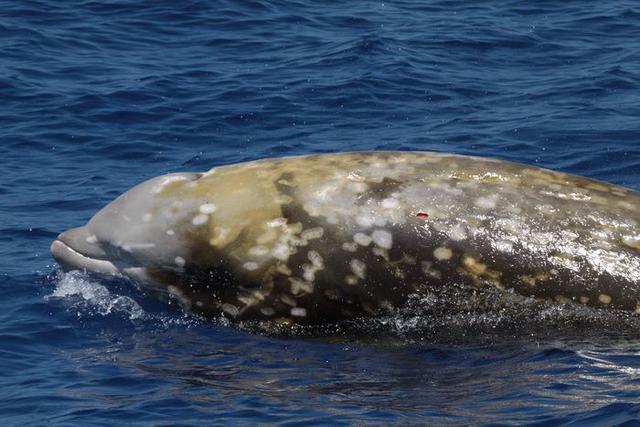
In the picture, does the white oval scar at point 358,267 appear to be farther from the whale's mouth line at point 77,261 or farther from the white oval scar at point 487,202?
the whale's mouth line at point 77,261

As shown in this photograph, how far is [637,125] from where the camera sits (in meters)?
20.0

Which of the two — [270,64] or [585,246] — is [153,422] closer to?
[585,246]

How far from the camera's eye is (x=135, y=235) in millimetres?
12602

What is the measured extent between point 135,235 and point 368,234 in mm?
2080

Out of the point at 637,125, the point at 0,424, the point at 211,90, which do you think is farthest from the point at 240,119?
the point at 0,424

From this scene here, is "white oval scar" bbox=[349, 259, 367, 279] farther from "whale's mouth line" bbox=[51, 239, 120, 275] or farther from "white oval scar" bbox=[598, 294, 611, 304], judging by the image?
"whale's mouth line" bbox=[51, 239, 120, 275]

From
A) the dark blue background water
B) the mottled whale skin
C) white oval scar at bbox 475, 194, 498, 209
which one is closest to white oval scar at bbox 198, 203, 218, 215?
the mottled whale skin

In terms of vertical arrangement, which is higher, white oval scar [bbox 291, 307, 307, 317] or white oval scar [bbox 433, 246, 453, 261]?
white oval scar [bbox 433, 246, 453, 261]

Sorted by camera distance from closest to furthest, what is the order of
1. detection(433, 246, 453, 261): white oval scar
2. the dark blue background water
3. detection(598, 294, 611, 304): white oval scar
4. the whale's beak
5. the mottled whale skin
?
the dark blue background water < detection(598, 294, 611, 304): white oval scar < the mottled whale skin < detection(433, 246, 453, 261): white oval scar < the whale's beak

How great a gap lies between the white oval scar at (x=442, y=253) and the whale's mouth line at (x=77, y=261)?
9.69 ft

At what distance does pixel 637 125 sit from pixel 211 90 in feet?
21.9

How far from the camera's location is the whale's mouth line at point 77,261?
13.0m

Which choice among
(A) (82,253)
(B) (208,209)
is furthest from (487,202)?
(A) (82,253)

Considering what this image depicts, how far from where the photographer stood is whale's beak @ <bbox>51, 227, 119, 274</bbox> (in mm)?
13008
